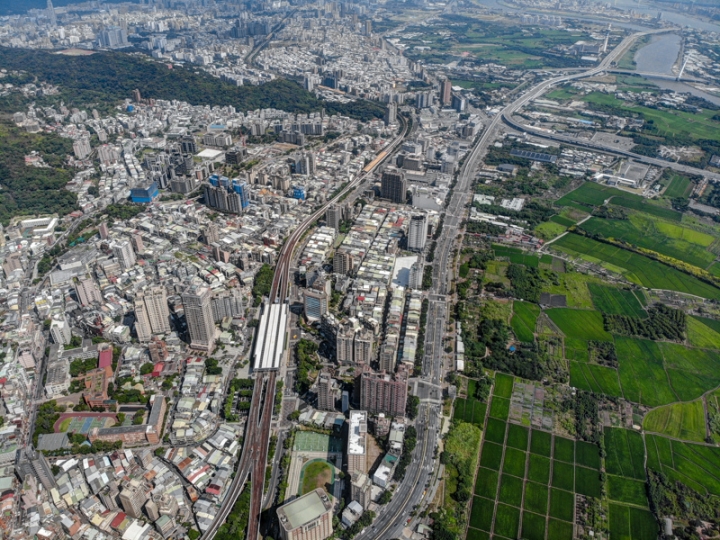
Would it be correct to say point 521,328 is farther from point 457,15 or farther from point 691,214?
point 457,15

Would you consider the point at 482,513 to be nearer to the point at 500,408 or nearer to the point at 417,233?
the point at 500,408

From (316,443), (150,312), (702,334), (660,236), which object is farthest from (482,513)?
(660,236)

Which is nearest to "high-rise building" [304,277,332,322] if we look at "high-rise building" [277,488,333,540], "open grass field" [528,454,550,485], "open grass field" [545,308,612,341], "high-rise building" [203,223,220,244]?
"high-rise building" [203,223,220,244]

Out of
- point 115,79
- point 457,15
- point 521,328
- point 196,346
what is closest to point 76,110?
point 115,79

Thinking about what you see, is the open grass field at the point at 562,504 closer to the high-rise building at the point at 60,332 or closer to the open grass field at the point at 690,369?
the open grass field at the point at 690,369

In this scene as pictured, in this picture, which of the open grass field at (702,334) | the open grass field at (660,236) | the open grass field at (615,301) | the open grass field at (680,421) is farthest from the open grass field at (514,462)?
the open grass field at (660,236)

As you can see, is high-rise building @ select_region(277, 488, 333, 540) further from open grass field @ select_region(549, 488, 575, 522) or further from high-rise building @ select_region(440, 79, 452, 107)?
high-rise building @ select_region(440, 79, 452, 107)
